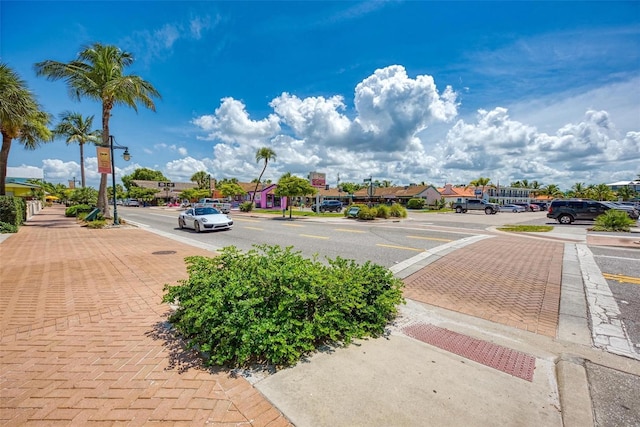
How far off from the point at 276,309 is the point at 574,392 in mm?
3074

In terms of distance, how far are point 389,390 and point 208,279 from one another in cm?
261

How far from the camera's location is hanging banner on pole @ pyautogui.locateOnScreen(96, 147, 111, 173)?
53.8 feet

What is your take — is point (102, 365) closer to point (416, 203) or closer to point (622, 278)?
point (622, 278)

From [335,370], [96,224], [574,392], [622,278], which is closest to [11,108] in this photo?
[96,224]

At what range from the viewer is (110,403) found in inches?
91.7

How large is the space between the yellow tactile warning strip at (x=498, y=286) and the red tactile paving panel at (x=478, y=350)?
1.03 m

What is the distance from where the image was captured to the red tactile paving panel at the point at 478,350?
304 cm

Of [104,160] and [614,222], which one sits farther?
→ [104,160]

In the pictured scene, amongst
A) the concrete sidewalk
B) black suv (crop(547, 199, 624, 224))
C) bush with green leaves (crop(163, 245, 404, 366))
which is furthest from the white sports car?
black suv (crop(547, 199, 624, 224))

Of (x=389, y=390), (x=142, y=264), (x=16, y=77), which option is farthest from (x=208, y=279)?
(x=16, y=77)

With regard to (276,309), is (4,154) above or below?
above

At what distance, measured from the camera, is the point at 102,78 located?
1750cm

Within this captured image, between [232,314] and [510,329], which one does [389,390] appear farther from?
[510,329]

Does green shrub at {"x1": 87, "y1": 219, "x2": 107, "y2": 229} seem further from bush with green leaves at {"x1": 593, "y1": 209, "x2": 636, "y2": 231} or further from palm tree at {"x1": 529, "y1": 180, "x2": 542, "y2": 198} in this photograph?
palm tree at {"x1": 529, "y1": 180, "x2": 542, "y2": 198}
